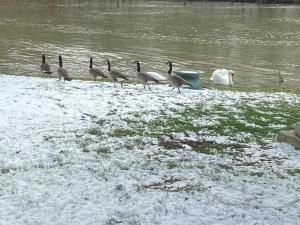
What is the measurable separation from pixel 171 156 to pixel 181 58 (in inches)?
884

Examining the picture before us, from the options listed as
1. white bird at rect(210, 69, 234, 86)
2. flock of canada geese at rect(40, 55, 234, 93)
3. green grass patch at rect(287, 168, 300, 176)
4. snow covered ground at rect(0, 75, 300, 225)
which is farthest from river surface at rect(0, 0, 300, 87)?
green grass patch at rect(287, 168, 300, 176)

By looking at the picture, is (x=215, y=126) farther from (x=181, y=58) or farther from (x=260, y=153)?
(x=181, y=58)

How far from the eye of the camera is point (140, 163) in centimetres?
862

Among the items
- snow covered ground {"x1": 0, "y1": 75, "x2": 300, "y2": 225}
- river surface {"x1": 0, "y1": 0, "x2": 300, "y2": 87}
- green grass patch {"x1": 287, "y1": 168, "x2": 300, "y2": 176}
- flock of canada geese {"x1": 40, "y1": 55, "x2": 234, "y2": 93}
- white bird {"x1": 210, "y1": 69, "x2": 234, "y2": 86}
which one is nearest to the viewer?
snow covered ground {"x1": 0, "y1": 75, "x2": 300, "y2": 225}

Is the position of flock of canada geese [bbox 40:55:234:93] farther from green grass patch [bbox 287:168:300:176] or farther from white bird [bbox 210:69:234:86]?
green grass patch [bbox 287:168:300:176]

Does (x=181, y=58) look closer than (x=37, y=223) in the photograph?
No

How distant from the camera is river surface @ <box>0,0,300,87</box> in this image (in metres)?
27.0

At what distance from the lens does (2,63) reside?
86.5 feet

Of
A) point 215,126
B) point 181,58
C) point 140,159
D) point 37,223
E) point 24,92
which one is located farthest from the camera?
point 181,58

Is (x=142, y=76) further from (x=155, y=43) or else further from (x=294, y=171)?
(x=155, y=43)

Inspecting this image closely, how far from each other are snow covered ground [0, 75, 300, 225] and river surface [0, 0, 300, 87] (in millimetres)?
11558

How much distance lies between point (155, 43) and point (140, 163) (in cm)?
2883

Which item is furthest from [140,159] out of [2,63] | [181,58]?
[181,58]

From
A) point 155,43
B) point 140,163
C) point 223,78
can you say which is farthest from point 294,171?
point 155,43
